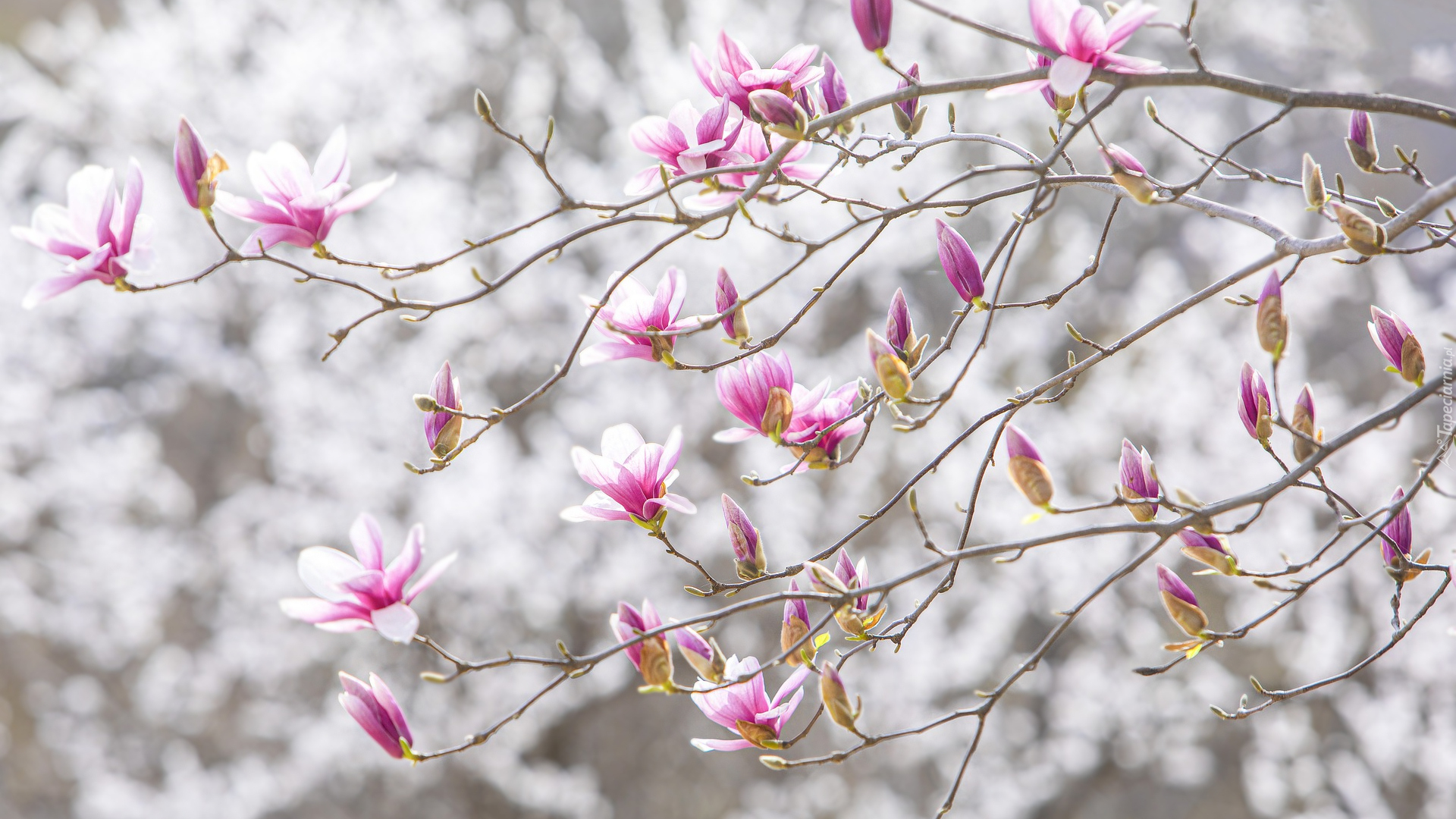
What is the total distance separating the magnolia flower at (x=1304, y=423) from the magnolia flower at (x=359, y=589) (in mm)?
712

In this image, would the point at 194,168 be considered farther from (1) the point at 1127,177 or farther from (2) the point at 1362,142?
(2) the point at 1362,142

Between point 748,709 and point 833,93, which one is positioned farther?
point 833,93

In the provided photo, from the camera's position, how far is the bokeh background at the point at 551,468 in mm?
3889

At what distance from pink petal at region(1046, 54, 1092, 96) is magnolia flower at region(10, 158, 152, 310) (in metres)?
0.80

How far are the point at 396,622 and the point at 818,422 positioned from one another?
0.42 meters

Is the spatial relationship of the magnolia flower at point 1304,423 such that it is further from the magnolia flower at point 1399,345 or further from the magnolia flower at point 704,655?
the magnolia flower at point 704,655

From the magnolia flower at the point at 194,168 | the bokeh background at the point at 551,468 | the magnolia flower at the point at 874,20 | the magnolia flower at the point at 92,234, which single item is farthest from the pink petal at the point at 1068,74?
the bokeh background at the point at 551,468

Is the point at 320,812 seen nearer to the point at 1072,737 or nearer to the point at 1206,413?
the point at 1072,737

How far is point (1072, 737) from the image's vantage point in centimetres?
411

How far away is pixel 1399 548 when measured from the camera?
1009 millimetres

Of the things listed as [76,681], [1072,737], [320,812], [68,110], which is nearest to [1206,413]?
[1072,737]

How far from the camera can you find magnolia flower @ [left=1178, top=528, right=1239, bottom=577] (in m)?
0.87

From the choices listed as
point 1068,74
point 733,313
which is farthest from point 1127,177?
point 733,313

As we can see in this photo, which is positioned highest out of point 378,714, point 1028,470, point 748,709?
point 1028,470
